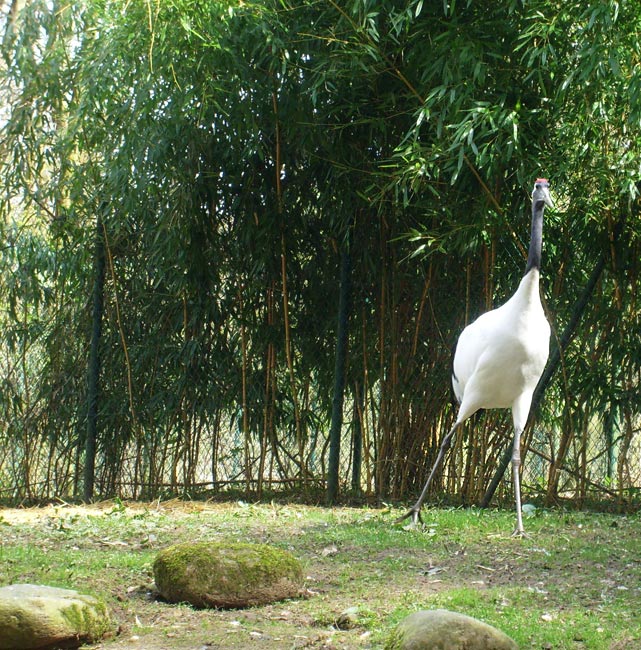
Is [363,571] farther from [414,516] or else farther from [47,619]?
[47,619]

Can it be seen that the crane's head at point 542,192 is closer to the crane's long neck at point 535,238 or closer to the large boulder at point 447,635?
the crane's long neck at point 535,238

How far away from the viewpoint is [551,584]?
4.06 meters

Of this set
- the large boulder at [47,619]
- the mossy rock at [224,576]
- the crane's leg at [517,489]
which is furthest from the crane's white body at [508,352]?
the large boulder at [47,619]

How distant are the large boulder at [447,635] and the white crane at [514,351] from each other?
2.11 metres

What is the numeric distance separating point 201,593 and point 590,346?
3.77m

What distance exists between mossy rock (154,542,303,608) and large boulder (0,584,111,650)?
0.42 meters

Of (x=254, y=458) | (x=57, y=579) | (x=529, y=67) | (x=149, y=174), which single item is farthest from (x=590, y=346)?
(x=57, y=579)

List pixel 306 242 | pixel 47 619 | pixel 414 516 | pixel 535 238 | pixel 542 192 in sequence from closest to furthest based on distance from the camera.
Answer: pixel 47 619 → pixel 542 192 → pixel 535 238 → pixel 414 516 → pixel 306 242

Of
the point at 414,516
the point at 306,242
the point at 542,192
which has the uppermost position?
the point at 306,242

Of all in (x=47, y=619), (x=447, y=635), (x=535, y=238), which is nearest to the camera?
(x=447, y=635)

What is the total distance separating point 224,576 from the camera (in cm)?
383

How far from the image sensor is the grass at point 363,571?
11.3 ft

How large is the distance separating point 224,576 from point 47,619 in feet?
2.62

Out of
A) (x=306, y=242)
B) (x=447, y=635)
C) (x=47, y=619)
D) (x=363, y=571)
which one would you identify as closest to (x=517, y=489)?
(x=363, y=571)
